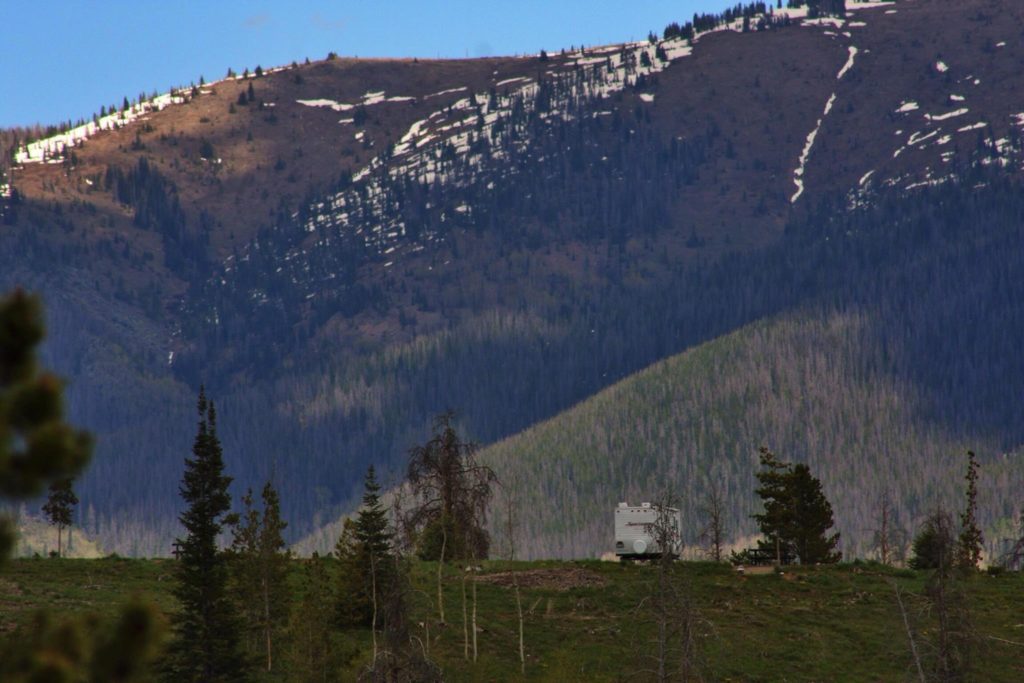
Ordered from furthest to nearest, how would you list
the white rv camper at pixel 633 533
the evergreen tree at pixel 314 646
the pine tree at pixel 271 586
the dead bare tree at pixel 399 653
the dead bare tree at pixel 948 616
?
1. the white rv camper at pixel 633 533
2. the pine tree at pixel 271 586
3. the evergreen tree at pixel 314 646
4. the dead bare tree at pixel 948 616
5. the dead bare tree at pixel 399 653

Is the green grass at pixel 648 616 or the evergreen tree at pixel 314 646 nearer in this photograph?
the evergreen tree at pixel 314 646

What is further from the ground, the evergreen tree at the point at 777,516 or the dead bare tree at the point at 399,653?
the evergreen tree at the point at 777,516

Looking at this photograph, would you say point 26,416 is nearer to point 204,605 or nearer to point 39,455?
point 39,455

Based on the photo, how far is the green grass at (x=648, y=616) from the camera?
197 ft

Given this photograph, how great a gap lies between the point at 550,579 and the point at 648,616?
12206 mm

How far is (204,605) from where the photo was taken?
4872 centimetres

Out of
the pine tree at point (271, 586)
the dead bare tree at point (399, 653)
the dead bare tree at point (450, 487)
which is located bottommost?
the dead bare tree at point (399, 653)

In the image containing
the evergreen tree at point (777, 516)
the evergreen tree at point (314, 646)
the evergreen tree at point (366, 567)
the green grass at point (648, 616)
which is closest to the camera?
the evergreen tree at point (314, 646)

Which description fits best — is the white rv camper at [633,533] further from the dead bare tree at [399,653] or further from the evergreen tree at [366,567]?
the dead bare tree at [399,653]

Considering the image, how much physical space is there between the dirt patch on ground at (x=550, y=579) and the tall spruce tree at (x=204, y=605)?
2426cm

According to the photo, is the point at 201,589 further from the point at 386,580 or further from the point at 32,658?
the point at 32,658

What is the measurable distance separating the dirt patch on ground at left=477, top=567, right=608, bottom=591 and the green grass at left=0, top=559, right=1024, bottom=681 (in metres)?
0.51

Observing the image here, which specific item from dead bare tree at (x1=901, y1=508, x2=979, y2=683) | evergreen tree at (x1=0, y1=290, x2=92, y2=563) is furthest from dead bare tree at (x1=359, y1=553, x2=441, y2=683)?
evergreen tree at (x1=0, y1=290, x2=92, y2=563)

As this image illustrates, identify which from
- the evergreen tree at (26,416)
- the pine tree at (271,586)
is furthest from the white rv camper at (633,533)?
the evergreen tree at (26,416)
